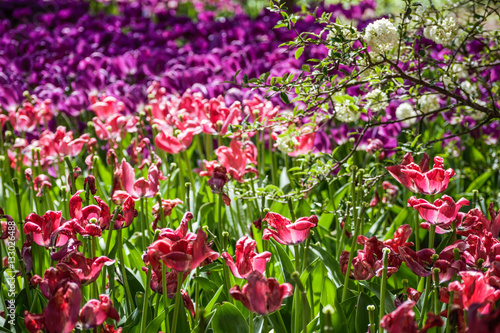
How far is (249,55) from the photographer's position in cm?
477

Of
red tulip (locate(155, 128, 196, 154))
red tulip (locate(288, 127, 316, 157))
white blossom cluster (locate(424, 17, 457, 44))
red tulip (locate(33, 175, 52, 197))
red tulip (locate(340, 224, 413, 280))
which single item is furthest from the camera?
red tulip (locate(288, 127, 316, 157))

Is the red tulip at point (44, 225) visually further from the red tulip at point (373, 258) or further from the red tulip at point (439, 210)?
the red tulip at point (439, 210)

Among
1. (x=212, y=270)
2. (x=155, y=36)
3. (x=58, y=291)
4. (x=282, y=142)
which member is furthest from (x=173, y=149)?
(x=155, y=36)

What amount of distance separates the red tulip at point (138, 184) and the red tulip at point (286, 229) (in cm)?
41

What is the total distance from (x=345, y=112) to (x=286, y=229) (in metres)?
0.99

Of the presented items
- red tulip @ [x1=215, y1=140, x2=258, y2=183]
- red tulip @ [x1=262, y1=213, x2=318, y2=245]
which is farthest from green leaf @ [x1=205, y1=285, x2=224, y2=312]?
red tulip @ [x1=215, y1=140, x2=258, y2=183]

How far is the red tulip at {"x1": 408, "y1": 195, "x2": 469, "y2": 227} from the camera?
1.40 metres

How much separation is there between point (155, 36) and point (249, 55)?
209 centimetres

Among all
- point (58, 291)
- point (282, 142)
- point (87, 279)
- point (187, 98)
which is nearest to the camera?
point (58, 291)

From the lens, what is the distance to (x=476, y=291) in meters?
1.11

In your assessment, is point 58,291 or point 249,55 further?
point 249,55

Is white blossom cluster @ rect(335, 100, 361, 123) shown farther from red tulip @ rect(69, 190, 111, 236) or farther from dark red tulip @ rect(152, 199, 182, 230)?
red tulip @ rect(69, 190, 111, 236)

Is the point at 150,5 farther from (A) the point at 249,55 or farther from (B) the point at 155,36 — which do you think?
(A) the point at 249,55

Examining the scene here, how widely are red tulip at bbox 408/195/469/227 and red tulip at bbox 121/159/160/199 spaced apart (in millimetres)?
692
